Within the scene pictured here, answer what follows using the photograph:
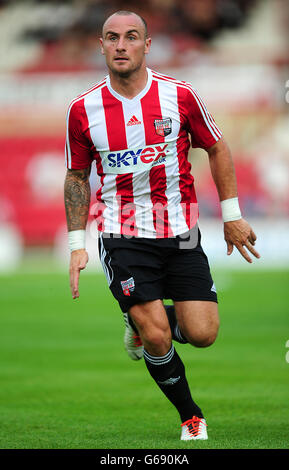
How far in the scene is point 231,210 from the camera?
503 cm

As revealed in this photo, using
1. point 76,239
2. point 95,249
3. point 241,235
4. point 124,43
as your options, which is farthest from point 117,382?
point 95,249

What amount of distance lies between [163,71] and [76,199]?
23.6 m

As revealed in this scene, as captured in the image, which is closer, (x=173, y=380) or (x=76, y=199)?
(x=173, y=380)

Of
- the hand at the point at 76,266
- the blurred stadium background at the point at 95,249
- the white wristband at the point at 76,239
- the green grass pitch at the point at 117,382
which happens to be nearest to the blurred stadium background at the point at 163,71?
the blurred stadium background at the point at 95,249

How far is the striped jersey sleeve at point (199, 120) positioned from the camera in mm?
4969

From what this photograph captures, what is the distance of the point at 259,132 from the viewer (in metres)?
28.0

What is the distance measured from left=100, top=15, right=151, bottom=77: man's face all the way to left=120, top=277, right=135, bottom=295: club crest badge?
1.21 meters

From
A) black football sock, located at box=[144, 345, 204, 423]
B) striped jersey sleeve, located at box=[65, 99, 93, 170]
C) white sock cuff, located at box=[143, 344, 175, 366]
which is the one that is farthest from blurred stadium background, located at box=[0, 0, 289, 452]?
striped jersey sleeve, located at box=[65, 99, 93, 170]

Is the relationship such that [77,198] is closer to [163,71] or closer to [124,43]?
[124,43]

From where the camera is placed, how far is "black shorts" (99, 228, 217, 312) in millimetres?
4824

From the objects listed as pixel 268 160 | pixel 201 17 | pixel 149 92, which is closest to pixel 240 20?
pixel 201 17

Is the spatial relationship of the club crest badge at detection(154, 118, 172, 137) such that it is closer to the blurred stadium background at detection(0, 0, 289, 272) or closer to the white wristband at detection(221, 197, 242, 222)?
the white wristband at detection(221, 197, 242, 222)
